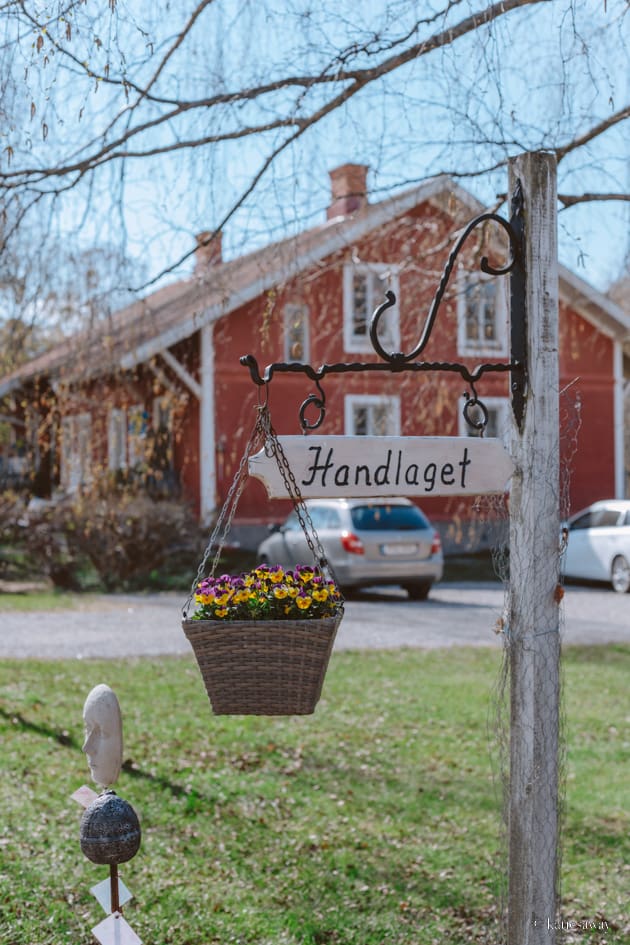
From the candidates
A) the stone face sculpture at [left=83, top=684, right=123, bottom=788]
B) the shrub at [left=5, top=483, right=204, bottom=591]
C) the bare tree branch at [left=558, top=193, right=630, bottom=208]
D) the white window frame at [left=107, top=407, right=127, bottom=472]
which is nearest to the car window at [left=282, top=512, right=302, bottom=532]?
the shrub at [left=5, top=483, right=204, bottom=591]

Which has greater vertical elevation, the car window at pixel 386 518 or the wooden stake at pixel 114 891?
the car window at pixel 386 518

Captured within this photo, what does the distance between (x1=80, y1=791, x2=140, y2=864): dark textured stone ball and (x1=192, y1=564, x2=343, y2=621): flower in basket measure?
569 mm

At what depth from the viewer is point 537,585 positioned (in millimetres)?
3371

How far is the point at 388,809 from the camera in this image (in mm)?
6238

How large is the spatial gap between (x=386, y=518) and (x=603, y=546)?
13.6 feet

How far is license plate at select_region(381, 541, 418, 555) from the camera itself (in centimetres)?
1525

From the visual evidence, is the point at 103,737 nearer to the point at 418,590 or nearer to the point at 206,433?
the point at 418,590

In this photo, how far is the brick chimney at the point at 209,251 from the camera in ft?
19.2

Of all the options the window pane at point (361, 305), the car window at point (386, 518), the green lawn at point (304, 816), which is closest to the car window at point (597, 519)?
the car window at point (386, 518)

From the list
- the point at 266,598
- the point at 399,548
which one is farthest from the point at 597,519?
the point at 266,598

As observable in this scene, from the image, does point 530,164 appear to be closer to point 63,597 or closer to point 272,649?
point 272,649

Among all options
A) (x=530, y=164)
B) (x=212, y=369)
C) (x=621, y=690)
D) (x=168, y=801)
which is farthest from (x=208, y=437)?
(x=530, y=164)

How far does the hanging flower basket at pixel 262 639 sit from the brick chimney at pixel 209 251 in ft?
9.09

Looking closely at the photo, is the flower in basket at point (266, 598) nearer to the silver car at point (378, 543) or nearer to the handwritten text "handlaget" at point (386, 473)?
the handwritten text "handlaget" at point (386, 473)
